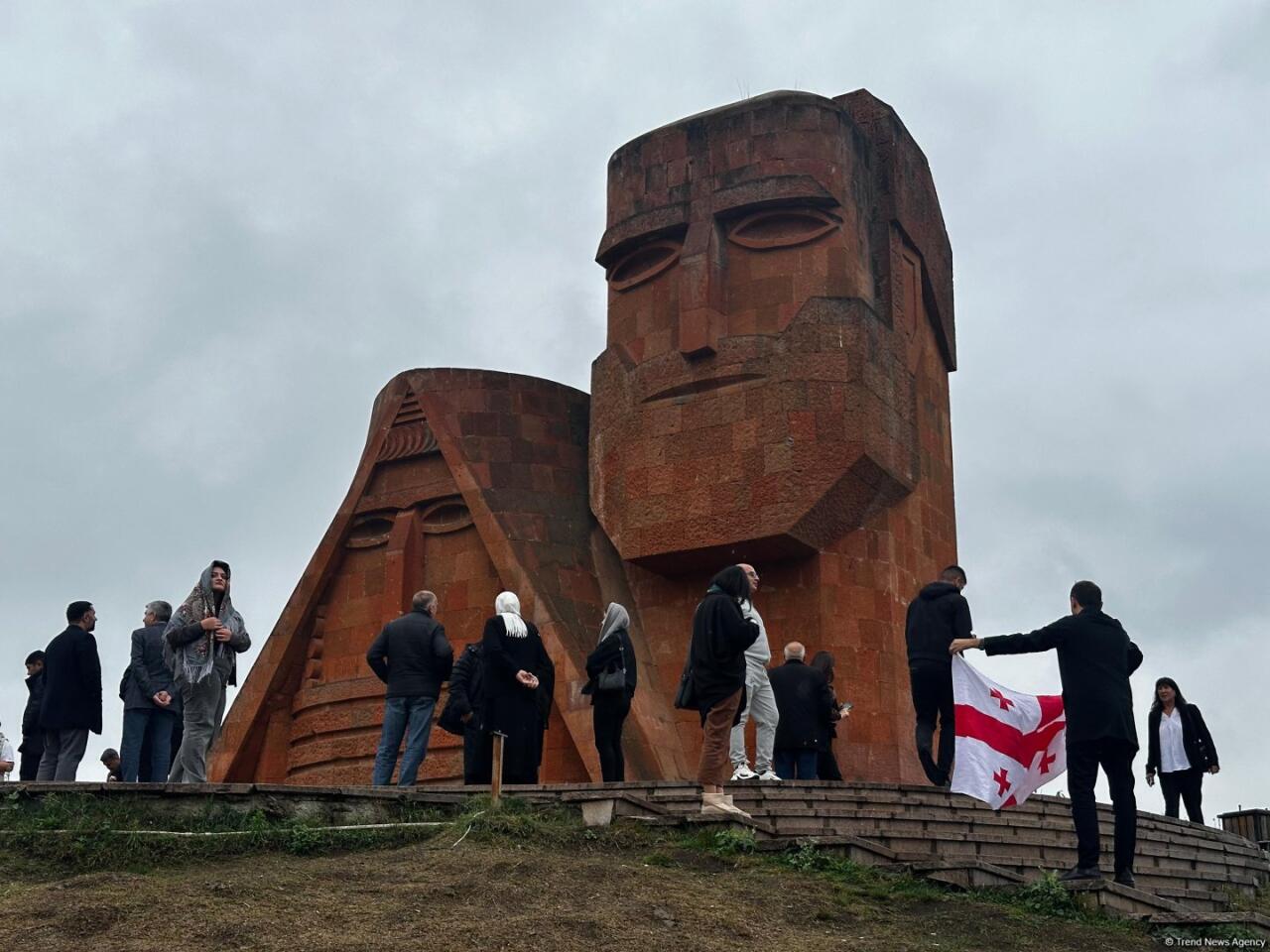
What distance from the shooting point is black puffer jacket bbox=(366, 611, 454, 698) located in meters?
12.8

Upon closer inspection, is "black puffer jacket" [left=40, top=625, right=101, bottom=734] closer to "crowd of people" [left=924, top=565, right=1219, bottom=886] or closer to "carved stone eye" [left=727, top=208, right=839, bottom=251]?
"crowd of people" [left=924, top=565, right=1219, bottom=886]

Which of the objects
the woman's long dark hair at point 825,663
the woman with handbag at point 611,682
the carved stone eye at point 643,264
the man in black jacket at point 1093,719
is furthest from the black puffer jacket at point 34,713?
the carved stone eye at point 643,264

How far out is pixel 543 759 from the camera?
17719 millimetres

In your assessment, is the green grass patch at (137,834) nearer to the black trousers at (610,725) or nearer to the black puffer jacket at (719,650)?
the black puffer jacket at (719,650)

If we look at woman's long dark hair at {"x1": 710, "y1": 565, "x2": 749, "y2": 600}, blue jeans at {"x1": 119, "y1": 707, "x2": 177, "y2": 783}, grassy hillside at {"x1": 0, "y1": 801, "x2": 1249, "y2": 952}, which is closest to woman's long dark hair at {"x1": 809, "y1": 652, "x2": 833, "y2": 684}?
woman's long dark hair at {"x1": 710, "y1": 565, "x2": 749, "y2": 600}

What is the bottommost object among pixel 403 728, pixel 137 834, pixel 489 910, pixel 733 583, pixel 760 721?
pixel 489 910

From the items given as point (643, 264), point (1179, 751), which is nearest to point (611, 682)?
point (1179, 751)

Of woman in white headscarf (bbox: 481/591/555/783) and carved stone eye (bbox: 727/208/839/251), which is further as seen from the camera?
carved stone eye (bbox: 727/208/839/251)

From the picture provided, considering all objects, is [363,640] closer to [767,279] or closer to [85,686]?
[767,279]

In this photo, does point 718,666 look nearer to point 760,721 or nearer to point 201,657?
point 760,721

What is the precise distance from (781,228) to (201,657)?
9.17 metres

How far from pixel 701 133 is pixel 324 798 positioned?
1072 cm

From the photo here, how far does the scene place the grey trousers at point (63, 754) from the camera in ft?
39.7

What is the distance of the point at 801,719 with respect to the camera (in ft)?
45.2
